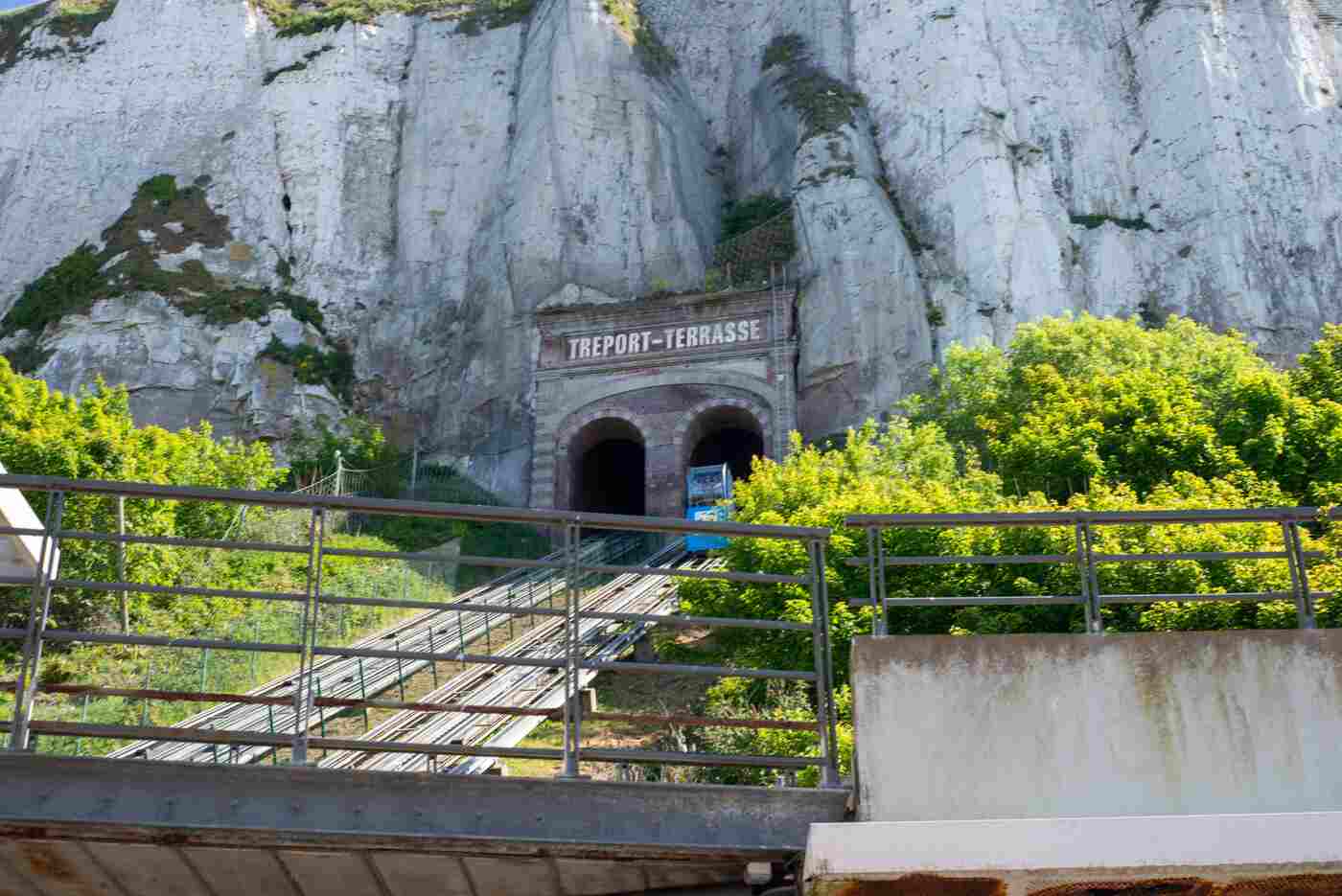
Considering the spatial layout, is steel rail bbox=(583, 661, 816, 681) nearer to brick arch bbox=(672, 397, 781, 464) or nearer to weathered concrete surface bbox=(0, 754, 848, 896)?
weathered concrete surface bbox=(0, 754, 848, 896)

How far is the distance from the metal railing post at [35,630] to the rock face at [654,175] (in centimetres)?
3397

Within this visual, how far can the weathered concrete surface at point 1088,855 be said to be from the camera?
5.95 meters

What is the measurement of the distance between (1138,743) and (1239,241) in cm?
3926

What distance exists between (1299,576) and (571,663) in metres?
3.52

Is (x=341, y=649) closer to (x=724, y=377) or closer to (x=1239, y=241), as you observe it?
(x=724, y=377)

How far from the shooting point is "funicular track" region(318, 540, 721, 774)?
19.0m

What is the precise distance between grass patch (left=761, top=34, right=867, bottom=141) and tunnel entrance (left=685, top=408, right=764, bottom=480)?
964cm

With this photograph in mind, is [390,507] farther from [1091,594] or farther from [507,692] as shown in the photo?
[507,692]

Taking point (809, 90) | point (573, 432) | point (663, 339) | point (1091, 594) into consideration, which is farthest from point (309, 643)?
point (809, 90)

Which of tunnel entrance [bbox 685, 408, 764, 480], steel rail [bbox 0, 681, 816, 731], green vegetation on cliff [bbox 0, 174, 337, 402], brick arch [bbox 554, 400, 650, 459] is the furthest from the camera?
green vegetation on cliff [bbox 0, 174, 337, 402]

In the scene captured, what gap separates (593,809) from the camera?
6402mm

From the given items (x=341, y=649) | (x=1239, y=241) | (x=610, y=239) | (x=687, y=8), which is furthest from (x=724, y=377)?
(x=341, y=649)

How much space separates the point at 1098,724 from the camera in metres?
6.59

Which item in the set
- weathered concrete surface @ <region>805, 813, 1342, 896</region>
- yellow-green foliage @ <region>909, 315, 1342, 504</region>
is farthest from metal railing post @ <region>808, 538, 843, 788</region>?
yellow-green foliage @ <region>909, 315, 1342, 504</region>
